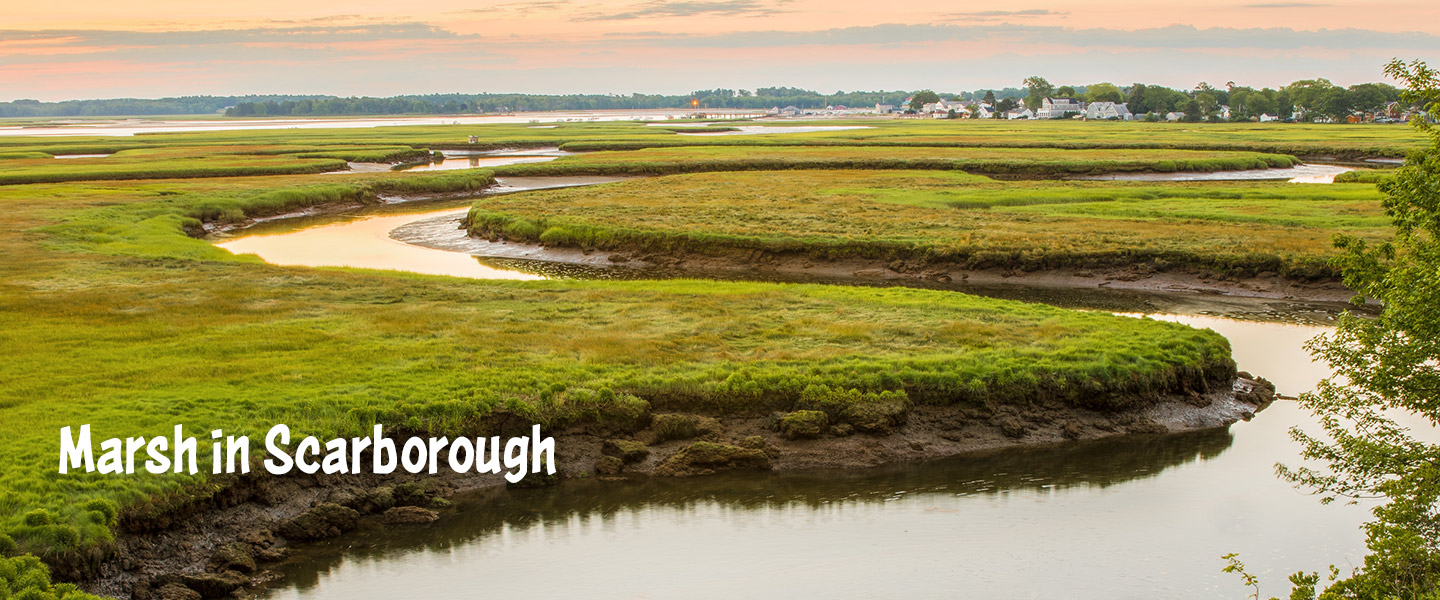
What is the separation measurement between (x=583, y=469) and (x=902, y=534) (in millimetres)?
5918

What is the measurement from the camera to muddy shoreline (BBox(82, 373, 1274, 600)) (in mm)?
15898

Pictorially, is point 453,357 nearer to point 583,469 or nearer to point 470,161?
point 583,469

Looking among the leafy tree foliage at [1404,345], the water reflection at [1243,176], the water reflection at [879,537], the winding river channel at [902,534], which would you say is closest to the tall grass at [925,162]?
the water reflection at [1243,176]

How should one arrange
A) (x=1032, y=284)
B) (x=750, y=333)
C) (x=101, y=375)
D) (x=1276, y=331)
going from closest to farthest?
(x=101, y=375), (x=750, y=333), (x=1276, y=331), (x=1032, y=284)

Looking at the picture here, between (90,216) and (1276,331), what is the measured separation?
48.8 m

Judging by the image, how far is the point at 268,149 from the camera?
117 metres

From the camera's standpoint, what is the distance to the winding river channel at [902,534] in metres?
16.1

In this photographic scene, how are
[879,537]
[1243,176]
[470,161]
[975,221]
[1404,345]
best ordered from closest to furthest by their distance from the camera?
1. [1404,345]
2. [879,537]
3. [975,221]
4. [1243,176]
5. [470,161]

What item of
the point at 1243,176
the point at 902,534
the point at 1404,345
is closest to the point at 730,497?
the point at 902,534

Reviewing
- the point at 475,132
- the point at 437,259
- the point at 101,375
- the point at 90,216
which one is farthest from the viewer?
the point at 475,132

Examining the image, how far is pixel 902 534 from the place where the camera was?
17781mm

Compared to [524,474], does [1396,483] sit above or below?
above

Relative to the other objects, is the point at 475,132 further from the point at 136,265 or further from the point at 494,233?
the point at 136,265

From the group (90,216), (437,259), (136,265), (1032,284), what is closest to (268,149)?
(90,216)
